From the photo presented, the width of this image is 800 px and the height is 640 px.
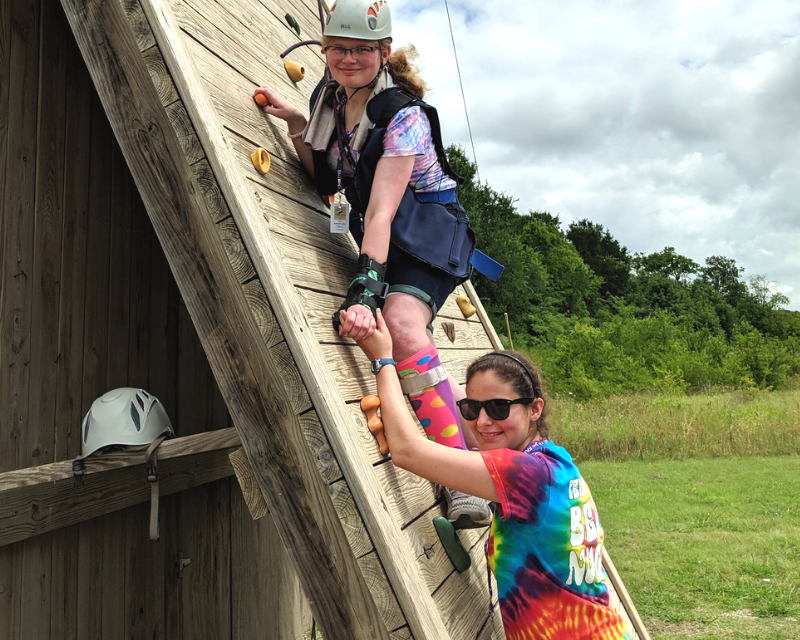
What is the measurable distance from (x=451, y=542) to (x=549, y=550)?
0.52 metres

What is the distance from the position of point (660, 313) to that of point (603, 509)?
93.5 ft

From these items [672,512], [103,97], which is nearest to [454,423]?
[103,97]

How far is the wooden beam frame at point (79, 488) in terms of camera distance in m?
2.63

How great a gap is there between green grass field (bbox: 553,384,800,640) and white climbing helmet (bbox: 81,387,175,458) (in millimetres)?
3560

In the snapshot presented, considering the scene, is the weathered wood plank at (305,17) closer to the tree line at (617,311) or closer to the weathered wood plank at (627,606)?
the weathered wood plank at (627,606)

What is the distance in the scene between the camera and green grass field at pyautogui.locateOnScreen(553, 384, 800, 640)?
5.12 m

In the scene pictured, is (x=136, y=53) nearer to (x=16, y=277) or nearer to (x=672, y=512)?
(x=16, y=277)

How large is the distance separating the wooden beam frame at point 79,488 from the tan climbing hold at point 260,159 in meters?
0.99

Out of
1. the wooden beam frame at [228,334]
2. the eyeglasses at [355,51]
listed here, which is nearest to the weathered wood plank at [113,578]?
the wooden beam frame at [228,334]

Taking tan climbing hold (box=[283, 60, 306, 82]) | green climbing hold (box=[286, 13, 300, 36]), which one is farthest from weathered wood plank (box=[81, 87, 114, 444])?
green climbing hold (box=[286, 13, 300, 36])

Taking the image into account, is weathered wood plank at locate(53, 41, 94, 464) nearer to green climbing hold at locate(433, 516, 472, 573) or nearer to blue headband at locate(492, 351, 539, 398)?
green climbing hold at locate(433, 516, 472, 573)

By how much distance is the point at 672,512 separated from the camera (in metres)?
7.98

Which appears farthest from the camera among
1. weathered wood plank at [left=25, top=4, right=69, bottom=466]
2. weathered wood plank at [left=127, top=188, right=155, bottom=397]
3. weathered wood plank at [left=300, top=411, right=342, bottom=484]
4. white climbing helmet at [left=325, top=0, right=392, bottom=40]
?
weathered wood plank at [left=127, top=188, right=155, bottom=397]

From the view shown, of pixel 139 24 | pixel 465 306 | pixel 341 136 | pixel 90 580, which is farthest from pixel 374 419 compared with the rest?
pixel 465 306
